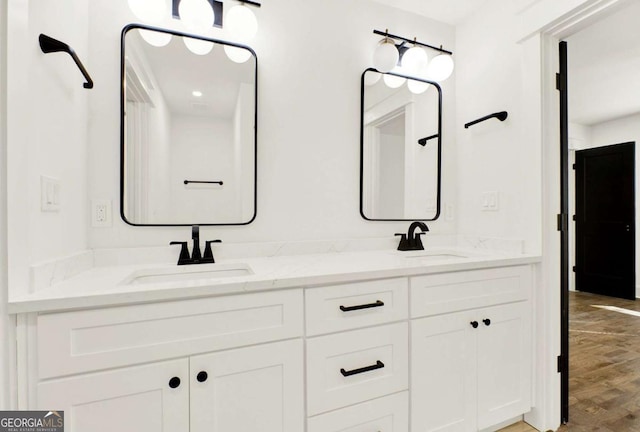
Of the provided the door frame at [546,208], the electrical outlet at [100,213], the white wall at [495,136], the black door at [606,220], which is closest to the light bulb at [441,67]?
the white wall at [495,136]

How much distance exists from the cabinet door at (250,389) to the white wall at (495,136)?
4.47ft

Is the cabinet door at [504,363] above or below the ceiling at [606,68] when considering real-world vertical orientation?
below

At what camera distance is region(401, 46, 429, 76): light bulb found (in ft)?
6.32

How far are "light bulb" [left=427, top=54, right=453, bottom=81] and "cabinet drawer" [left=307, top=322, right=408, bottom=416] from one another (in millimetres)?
1552

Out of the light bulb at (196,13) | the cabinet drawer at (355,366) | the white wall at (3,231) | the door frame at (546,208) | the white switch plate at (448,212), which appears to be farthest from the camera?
the white switch plate at (448,212)

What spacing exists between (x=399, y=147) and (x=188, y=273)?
1.41 meters

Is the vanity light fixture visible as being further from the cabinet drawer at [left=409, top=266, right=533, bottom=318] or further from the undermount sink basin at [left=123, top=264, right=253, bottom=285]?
the undermount sink basin at [left=123, top=264, right=253, bottom=285]

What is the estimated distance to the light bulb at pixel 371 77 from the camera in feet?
6.27

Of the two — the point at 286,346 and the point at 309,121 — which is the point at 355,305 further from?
the point at 309,121

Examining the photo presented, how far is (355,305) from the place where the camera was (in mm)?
1227

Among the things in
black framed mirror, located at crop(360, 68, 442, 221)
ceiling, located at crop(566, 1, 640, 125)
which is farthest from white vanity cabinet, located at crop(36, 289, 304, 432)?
ceiling, located at crop(566, 1, 640, 125)

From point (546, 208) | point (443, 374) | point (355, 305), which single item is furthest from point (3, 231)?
point (546, 208)

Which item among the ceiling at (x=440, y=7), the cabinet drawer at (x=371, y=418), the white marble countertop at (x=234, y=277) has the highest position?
the ceiling at (x=440, y=7)

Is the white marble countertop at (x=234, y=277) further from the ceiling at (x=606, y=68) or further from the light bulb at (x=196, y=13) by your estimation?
the ceiling at (x=606, y=68)
